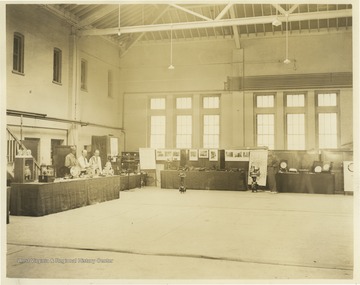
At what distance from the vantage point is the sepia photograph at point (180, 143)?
490 cm

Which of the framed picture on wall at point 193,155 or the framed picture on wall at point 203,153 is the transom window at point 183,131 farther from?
the framed picture on wall at point 203,153

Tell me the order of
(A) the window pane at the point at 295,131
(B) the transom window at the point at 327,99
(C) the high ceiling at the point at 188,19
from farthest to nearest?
(A) the window pane at the point at 295,131 → (B) the transom window at the point at 327,99 → (C) the high ceiling at the point at 188,19

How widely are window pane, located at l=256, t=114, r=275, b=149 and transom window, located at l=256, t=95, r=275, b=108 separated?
40cm

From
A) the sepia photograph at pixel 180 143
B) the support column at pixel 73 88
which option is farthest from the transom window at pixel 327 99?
the support column at pixel 73 88

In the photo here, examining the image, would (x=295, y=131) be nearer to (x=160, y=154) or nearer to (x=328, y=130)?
(x=328, y=130)

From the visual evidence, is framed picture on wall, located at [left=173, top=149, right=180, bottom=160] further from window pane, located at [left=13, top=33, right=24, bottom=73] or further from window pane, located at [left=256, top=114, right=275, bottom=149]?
window pane, located at [left=13, top=33, right=24, bottom=73]

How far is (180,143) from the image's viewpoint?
1600cm

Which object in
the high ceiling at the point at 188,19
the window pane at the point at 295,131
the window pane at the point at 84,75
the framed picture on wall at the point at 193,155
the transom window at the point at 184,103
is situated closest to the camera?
the high ceiling at the point at 188,19

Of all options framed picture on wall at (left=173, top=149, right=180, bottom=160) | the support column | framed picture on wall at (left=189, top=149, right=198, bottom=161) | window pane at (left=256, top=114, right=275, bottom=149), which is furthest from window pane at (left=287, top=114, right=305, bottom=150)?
the support column

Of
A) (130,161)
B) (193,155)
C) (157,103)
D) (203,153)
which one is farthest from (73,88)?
(203,153)

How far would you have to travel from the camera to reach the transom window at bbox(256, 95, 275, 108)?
15.1m

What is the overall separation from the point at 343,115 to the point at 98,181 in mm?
9566

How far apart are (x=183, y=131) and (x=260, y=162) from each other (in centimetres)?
382

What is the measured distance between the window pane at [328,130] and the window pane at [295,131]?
2.16 feet
